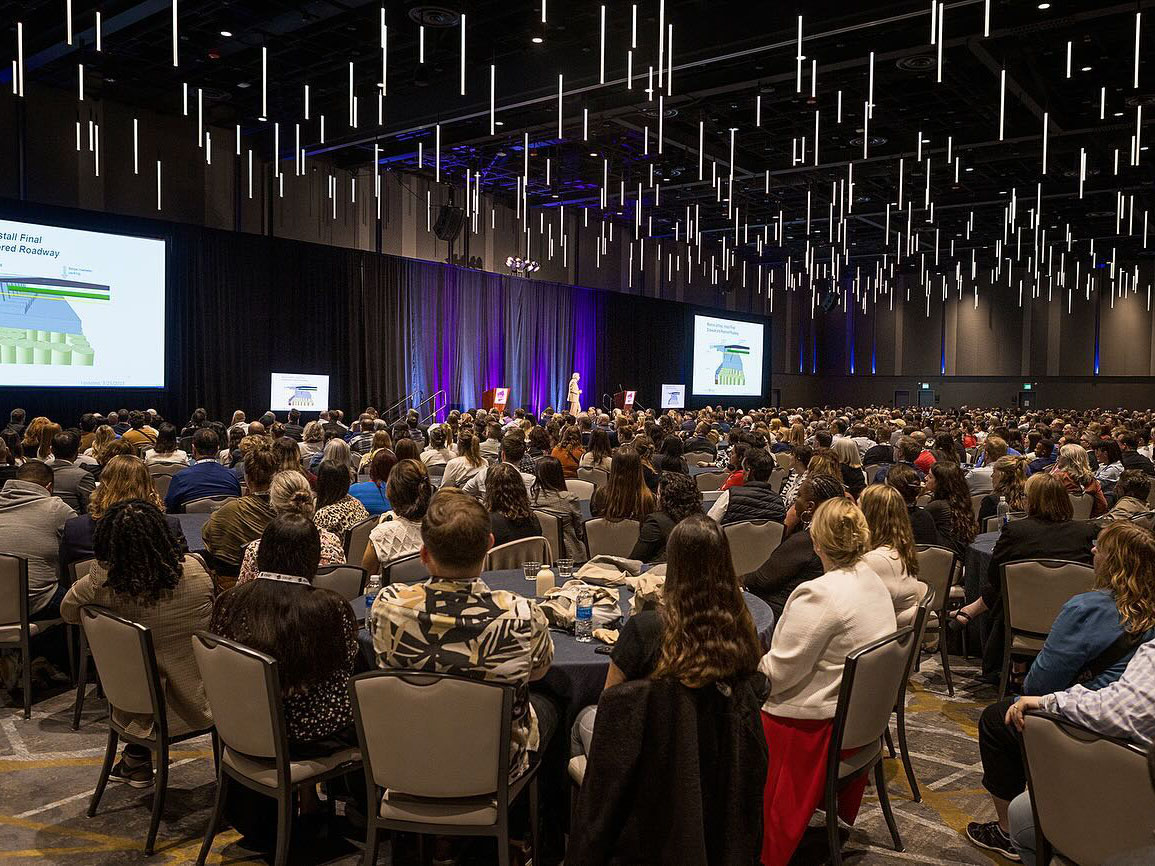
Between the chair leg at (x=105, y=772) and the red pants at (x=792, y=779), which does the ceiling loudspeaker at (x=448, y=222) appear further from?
the red pants at (x=792, y=779)

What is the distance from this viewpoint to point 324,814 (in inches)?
132

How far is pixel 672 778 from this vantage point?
228 cm

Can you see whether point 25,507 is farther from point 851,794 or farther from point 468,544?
point 851,794

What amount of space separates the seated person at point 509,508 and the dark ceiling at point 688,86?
5.63 metres

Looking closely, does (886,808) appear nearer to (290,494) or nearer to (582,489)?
(290,494)

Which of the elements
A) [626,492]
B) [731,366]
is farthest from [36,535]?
[731,366]

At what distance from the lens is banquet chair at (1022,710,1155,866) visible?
6.81 feet

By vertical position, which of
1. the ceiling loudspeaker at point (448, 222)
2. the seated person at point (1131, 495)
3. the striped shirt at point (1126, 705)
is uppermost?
the ceiling loudspeaker at point (448, 222)

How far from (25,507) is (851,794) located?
4.33 m

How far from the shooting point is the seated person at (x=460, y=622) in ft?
8.37

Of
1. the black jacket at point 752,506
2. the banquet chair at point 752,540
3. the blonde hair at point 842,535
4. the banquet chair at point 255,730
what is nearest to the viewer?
the banquet chair at point 255,730

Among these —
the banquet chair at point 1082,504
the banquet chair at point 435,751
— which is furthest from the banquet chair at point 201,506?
the banquet chair at point 1082,504

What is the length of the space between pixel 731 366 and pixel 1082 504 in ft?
73.4

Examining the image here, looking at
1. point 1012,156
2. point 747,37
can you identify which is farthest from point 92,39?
point 1012,156
